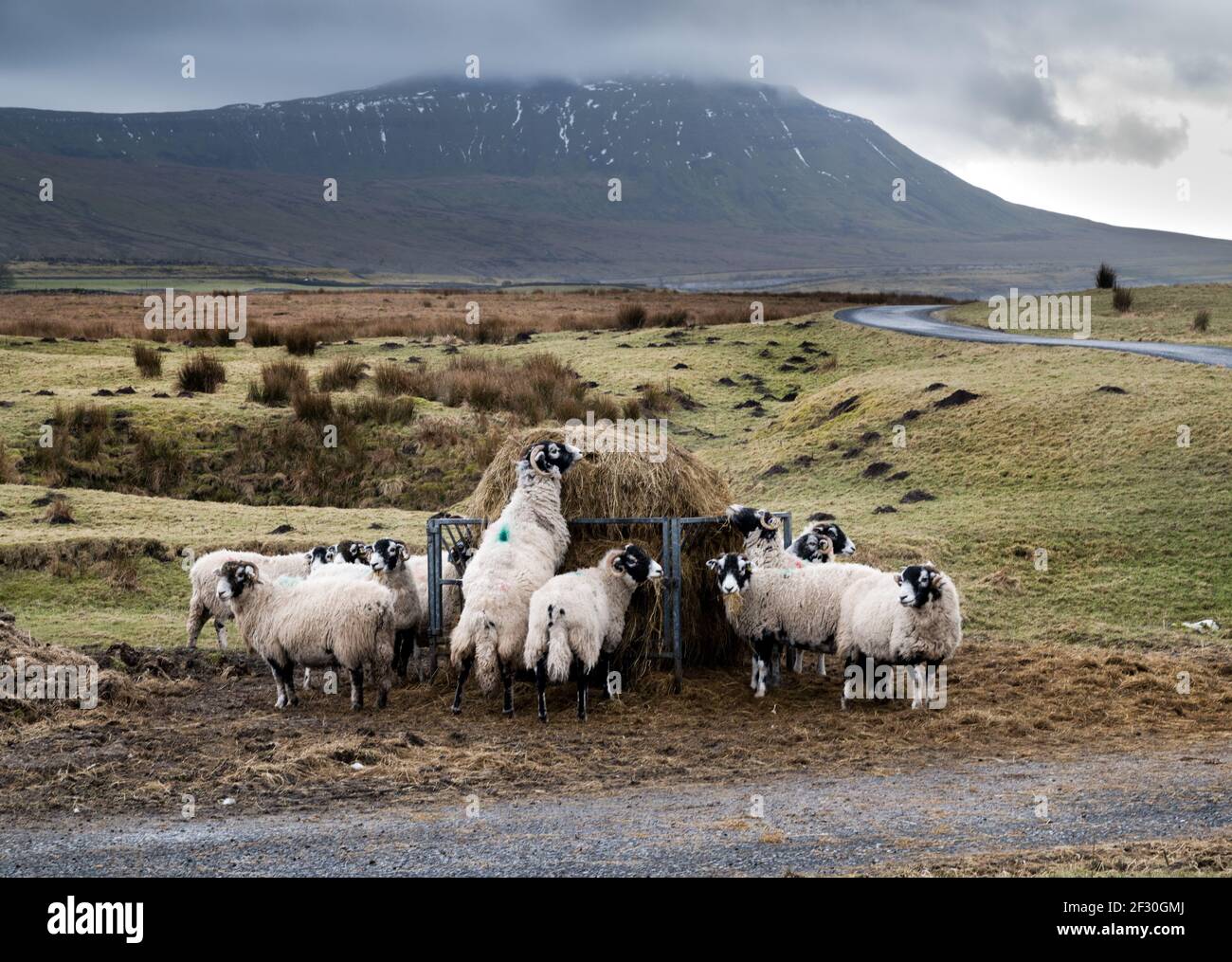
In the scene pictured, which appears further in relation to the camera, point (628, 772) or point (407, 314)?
point (407, 314)

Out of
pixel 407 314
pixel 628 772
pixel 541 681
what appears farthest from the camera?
pixel 407 314

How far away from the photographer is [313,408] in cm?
3050

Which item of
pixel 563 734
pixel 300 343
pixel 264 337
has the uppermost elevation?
pixel 264 337

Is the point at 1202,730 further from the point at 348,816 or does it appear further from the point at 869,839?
the point at 348,816

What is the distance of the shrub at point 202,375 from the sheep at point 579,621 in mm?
22410

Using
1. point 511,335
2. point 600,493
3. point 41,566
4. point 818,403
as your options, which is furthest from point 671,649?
point 511,335

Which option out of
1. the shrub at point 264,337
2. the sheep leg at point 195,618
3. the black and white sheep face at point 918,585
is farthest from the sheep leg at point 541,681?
the shrub at point 264,337

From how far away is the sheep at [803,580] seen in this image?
47.6ft

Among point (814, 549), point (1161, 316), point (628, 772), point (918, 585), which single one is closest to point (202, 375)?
point (814, 549)

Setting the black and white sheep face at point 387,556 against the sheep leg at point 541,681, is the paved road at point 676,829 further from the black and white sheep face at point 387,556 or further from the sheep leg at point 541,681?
the black and white sheep face at point 387,556

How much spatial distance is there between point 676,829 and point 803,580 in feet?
18.9

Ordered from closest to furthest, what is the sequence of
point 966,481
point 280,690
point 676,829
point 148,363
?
1. point 676,829
2. point 280,690
3. point 966,481
4. point 148,363

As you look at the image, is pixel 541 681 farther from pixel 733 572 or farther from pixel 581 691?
pixel 733 572

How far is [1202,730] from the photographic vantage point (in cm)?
1262
